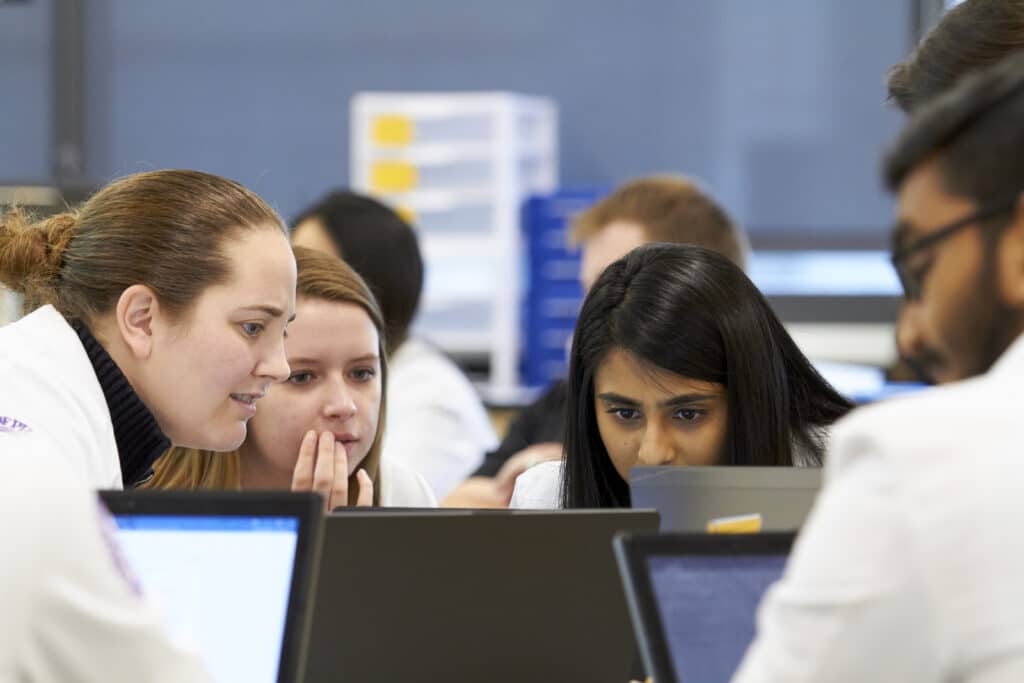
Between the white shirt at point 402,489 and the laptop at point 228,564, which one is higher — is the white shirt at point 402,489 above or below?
below

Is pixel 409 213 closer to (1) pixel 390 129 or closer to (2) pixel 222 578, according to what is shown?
(1) pixel 390 129

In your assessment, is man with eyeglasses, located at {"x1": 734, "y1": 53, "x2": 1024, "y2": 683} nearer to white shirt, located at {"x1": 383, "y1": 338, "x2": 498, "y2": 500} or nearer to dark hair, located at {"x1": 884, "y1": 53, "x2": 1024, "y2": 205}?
dark hair, located at {"x1": 884, "y1": 53, "x2": 1024, "y2": 205}

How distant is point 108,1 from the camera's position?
6680 millimetres

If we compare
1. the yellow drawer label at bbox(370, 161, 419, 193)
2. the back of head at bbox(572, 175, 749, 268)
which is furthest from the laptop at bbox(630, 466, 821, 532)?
the yellow drawer label at bbox(370, 161, 419, 193)

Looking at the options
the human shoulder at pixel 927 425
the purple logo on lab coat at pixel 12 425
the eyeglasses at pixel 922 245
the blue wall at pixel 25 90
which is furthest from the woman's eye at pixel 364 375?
the blue wall at pixel 25 90

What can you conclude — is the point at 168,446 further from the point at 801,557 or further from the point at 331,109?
the point at 331,109

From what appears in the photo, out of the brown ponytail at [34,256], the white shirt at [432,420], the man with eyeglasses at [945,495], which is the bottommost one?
the white shirt at [432,420]

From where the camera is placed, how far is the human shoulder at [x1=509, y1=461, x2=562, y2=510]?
2.16 metres

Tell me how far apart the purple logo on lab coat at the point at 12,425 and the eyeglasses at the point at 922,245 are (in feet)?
3.60

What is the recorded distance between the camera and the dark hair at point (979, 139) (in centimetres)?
94

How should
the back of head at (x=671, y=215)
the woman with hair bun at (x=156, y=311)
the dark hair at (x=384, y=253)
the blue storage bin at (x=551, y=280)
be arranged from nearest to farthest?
the woman with hair bun at (x=156, y=311) → the back of head at (x=671, y=215) → the dark hair at (x=384, y=253) → the blue storage bin at (x=551, y=280)

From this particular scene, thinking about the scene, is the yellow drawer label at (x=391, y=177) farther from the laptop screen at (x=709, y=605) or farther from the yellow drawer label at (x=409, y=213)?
the laptop screen at (x=709, y=605)

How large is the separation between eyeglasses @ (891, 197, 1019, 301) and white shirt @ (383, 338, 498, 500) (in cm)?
222

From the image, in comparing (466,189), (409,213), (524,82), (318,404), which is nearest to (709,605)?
(318,404)
